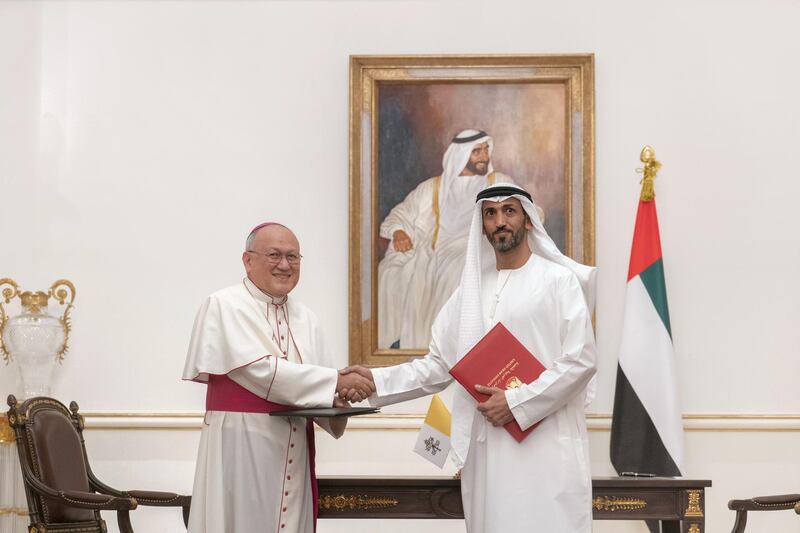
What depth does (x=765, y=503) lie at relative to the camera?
16.5 ft

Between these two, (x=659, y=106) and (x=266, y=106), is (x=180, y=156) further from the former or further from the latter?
(x=659, y=106)

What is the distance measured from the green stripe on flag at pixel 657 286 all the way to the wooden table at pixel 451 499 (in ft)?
4.94

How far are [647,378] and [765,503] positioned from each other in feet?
4.23

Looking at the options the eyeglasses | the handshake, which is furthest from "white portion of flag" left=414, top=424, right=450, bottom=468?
the eyeglasses

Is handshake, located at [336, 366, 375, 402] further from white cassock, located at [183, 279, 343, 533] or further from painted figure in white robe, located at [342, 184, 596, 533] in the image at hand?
painted figure in white robe, located at [342, 184, 596, 533]

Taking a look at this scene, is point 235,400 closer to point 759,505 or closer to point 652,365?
point 759,505

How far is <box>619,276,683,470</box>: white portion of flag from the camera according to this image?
6121 millimetres

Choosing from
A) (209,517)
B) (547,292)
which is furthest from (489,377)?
(209,517)

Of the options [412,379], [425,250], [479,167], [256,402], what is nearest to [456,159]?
[479,167]

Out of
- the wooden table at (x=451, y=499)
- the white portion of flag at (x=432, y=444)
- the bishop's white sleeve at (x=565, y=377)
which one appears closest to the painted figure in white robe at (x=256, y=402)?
the wooden table at (x=451, y=499)

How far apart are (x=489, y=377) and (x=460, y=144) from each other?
2.52 meters

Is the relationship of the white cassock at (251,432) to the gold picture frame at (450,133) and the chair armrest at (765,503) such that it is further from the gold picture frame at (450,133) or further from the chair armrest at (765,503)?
the chair armrest at (765,503)

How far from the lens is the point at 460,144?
21.7ft

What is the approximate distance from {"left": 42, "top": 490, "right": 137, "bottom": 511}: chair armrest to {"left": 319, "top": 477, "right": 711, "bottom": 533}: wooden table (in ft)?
3.16
